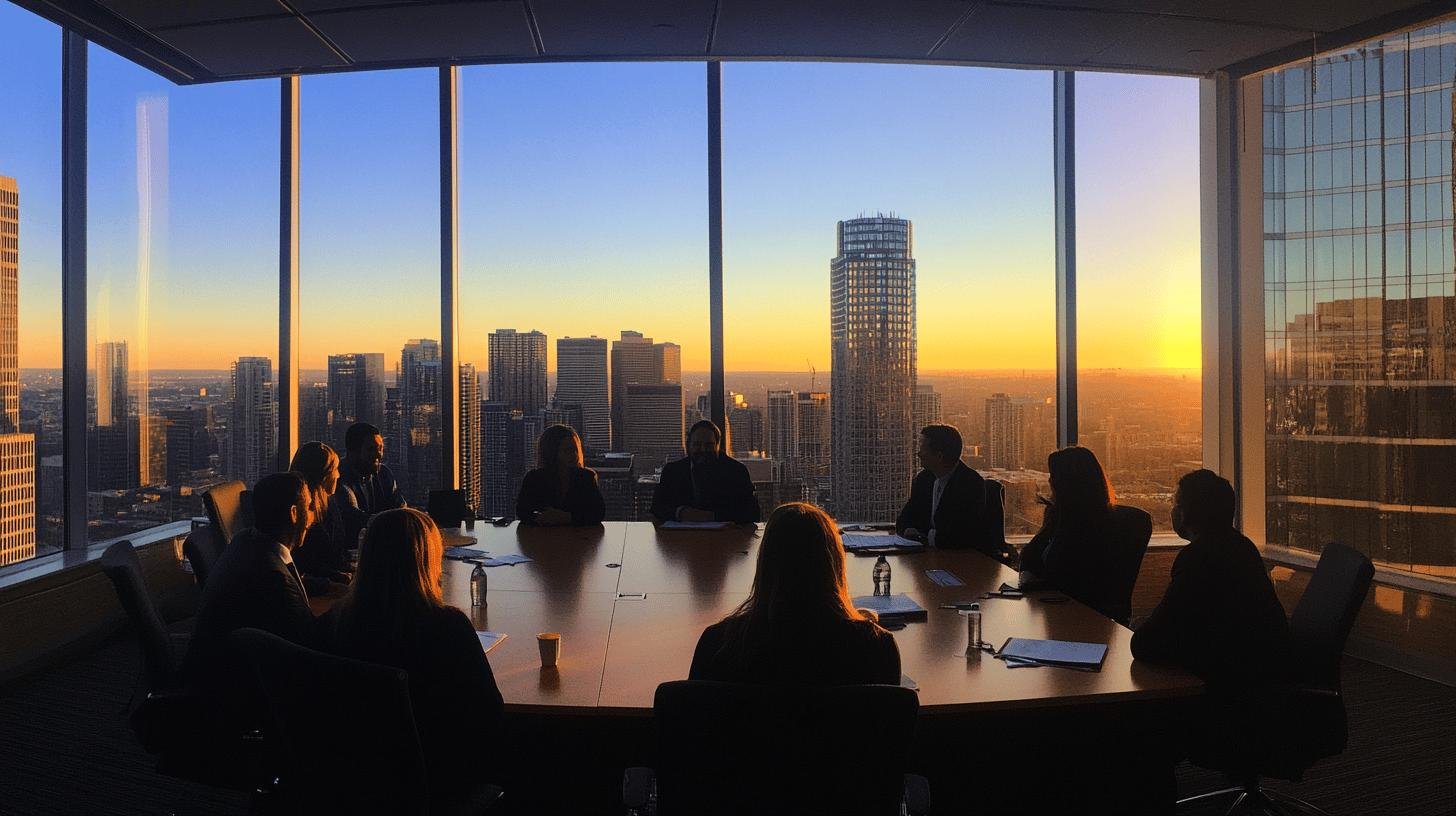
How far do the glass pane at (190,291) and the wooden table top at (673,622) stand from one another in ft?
8.34

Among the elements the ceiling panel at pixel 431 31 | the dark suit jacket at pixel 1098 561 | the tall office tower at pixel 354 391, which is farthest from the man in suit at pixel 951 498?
the tall office tower at pixel 354 391

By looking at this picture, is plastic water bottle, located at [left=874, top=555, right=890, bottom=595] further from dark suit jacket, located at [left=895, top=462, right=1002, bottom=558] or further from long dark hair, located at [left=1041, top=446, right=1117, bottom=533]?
dark suit jacket, located at [left=895, top=462, right=1002, bottom=558]

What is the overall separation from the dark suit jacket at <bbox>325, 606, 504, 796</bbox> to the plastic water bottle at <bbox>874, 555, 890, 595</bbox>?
1833 millimetres

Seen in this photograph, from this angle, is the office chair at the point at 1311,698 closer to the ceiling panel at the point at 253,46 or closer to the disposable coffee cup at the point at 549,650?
the disposable coffee cup at the point at 549,650

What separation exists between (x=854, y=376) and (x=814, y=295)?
2.09ft

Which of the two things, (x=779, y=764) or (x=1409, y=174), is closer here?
(x=779, y=764)

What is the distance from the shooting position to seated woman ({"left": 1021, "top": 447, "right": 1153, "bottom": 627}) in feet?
13.0

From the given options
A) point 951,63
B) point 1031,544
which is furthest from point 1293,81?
point 1031,544

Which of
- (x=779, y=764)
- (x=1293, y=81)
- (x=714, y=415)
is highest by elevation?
(x=1293, y=81)

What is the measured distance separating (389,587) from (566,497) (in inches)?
138

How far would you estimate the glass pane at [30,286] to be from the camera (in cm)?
514

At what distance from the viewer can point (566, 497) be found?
227 inches

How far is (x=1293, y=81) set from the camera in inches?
239

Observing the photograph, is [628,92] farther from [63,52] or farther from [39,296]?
[39,296]
